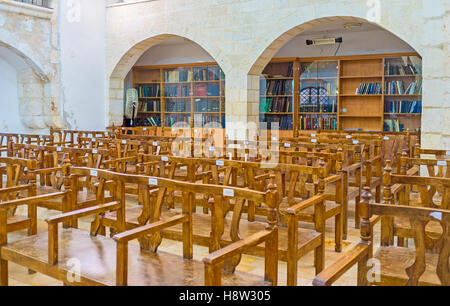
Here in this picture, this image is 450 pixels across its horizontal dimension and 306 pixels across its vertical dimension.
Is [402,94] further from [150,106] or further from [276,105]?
[150,106]

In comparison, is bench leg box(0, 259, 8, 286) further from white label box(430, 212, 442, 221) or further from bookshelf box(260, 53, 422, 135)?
bookshelf box(260, 53, 422, 135)

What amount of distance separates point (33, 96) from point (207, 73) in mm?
4028

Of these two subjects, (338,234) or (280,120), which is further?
(280,120)

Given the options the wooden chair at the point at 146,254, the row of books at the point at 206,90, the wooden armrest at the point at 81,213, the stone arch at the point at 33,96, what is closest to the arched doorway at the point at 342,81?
the row of books at the point at 206,90

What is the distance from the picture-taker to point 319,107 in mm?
10305

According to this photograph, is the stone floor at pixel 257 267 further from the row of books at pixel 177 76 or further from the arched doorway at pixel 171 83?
the row of books at pixel 177 76

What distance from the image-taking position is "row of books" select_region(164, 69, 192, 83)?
12.0 metres

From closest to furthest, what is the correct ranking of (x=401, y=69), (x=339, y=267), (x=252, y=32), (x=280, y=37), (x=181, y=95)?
(x=339, y=267) → (x=280, y=37) → (x=252, y=32) → (x=401, y=69) → (x=181, y=95)

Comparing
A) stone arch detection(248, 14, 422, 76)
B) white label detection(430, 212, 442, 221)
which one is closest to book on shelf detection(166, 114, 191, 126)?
stone arch detection(248, 14, 422, 76)

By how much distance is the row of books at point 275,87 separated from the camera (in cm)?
1055

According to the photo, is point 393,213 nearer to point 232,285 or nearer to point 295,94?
point 232,285

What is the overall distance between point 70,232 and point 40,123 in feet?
25.5

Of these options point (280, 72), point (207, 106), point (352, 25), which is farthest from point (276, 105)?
point (352, 25)

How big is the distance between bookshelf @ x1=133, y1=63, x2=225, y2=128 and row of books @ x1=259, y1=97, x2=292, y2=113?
3.57 ft
